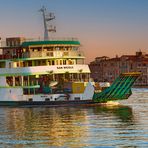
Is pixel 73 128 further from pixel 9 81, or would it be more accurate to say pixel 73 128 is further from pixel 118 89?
pixel 9 81

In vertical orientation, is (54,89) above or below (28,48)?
below

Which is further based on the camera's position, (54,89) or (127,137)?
(54,89)

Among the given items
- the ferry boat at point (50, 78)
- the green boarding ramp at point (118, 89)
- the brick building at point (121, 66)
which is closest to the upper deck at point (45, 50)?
the ferry boat at point (50, 78)

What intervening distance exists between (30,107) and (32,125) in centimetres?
1580

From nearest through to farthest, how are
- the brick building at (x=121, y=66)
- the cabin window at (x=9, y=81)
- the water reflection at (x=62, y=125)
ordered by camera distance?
1. the water reflection at (x=62, y=125)
2. the cabin window at (x=9, y=81)
3. the brick building at (x=121, y=66)

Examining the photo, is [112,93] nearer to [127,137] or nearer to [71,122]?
[71,122]

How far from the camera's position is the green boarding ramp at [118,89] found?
51094mm

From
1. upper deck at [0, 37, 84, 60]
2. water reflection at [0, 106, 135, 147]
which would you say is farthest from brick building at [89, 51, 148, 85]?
water reflection at [0, 106, 135, 147]

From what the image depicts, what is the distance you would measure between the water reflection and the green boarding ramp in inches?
80.2

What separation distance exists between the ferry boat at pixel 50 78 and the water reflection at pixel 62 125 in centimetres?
251

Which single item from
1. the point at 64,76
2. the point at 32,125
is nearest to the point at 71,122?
the point at 32,125

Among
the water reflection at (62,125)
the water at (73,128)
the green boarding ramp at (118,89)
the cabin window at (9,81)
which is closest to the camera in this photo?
the water at (73,128)

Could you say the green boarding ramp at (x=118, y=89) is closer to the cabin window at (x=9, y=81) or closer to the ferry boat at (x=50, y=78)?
the ferry boat at (x=50, y=78)

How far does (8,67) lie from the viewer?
54906 millimetres
